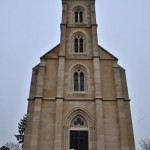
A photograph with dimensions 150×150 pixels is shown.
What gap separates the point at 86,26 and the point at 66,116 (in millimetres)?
11048

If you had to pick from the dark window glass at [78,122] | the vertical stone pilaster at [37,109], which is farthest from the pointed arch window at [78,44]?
the dark window glass at [78,122]

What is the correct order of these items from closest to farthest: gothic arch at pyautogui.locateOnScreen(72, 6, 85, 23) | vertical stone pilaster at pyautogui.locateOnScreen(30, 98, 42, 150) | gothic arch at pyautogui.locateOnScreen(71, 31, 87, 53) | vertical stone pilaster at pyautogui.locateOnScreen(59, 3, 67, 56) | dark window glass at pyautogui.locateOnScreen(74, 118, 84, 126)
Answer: vertical stone pilaster at pyautogui.locateOnScreen(30, 98, 42, 150)
dark window glass at pyautogui.locateOnScreen(74, 118, 84, 126)
vertical stone pilaster at pyautogui.locateOnScreen(59, 3, 67, 56)
gothic arch at pyautogui.locateOnScreen(71, 31, 87, 53)
gothic arch at pyautogui.locateOnScreen(72, 6, 85, 23)

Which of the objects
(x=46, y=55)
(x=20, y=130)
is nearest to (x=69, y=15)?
(x=46, y=55)

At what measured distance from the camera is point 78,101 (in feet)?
68.4

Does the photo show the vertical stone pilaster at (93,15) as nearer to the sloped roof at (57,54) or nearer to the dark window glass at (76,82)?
the sloped roof at (57,54)

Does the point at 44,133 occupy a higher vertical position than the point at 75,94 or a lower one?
lower

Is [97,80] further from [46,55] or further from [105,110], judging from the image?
[46,55]

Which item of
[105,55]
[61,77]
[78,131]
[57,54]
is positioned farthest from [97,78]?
[78,131]

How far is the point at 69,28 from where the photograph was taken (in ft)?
83.8

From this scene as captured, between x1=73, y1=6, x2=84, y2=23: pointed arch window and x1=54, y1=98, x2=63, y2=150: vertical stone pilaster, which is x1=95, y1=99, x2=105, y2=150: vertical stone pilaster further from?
x1=73, y1=6, x2=84, y2=23: pointed arch window

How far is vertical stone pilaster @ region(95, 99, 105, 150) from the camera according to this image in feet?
61.0

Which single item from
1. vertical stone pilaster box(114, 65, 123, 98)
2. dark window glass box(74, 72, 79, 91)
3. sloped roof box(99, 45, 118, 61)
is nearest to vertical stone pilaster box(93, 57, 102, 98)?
Result: sloped roof box(99, 45, 118, 61)

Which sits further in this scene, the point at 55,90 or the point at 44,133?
the point at 55,90

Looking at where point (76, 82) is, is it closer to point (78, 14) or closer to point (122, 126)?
point (122, 126)
